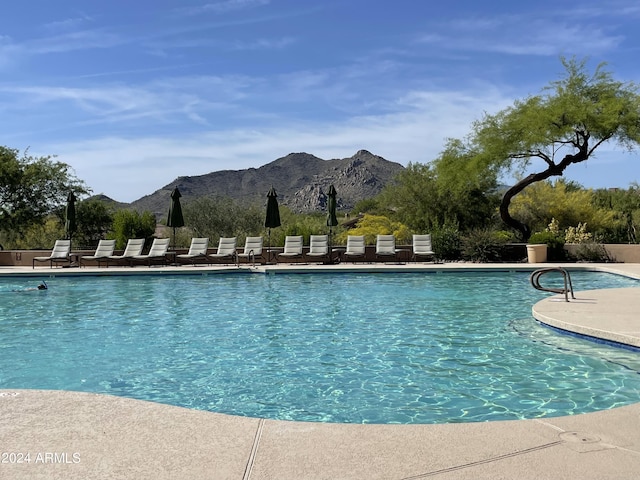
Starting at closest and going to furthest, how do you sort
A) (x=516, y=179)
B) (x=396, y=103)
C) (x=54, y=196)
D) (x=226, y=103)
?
(x=396, y=103), (x=226, y=103), (x=516, y=179), (x=54, y=196)

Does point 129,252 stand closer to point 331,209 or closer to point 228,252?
point 228,252

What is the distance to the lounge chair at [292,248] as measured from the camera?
59.0ft

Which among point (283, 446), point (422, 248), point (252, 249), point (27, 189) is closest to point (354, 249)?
point (422, 248)

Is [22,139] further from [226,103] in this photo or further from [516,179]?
[516,179]

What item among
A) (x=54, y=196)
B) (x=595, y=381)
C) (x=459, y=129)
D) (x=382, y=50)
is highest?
(x=382, y=50)

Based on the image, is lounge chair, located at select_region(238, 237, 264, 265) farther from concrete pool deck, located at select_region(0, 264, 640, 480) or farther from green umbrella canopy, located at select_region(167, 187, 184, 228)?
concrete pool deck, located at select_region(0, 264, 640, 480)

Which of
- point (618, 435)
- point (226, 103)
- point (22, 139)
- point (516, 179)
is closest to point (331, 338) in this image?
point (618, 435)

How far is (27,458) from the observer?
307 centimetres

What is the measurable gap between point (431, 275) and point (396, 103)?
789 cm

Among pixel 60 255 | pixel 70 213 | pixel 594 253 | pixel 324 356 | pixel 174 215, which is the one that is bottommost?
pixel 324 356

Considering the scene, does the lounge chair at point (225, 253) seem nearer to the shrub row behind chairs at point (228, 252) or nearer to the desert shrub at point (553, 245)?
the shrub row behind chairs at point (228, 252)

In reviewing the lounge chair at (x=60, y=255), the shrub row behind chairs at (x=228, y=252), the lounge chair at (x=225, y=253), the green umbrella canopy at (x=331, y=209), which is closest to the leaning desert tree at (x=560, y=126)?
the shrub row behind chairs at (x=228, y=252)

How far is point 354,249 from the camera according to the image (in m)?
18.2

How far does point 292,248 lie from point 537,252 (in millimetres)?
7286
